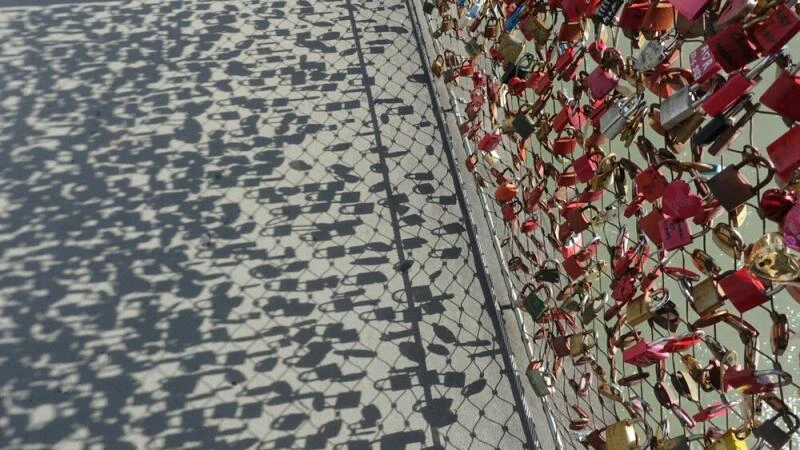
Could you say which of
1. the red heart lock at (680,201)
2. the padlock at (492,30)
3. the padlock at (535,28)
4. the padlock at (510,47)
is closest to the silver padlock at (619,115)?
the red heart lock at (680,201)

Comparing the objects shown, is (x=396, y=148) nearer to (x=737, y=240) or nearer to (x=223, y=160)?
(x=223, y=160)

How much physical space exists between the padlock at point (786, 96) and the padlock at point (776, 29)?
0.17 feet

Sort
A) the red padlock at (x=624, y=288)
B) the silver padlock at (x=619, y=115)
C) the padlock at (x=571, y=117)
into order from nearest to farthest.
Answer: the silver padlock at (x=619, y=115) < the red padlock at (x=624, y=288) < the padlock at (x=571, y=117)

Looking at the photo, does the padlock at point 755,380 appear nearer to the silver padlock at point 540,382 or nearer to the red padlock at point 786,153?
the red padlock at point 786,153

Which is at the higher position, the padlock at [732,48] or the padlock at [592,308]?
the padlock at [732,48]

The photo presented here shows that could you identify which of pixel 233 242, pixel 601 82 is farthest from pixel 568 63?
pixel 233 242

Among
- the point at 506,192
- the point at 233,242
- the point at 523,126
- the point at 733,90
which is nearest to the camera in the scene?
the point at 733,90

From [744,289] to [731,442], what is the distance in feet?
1.12

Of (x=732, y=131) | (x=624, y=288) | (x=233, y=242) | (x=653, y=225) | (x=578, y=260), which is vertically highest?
(x=732, y=131)

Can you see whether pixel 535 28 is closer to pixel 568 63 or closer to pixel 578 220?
pixel 568 63

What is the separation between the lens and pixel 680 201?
4.73 ft

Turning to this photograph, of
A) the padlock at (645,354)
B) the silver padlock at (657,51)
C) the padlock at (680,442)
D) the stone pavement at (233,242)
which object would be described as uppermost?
the silver padlock at (657,51)

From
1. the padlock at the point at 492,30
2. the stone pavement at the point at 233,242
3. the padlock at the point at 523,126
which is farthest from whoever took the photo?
the padlock at the point at 492,30

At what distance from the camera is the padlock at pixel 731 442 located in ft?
4.48
